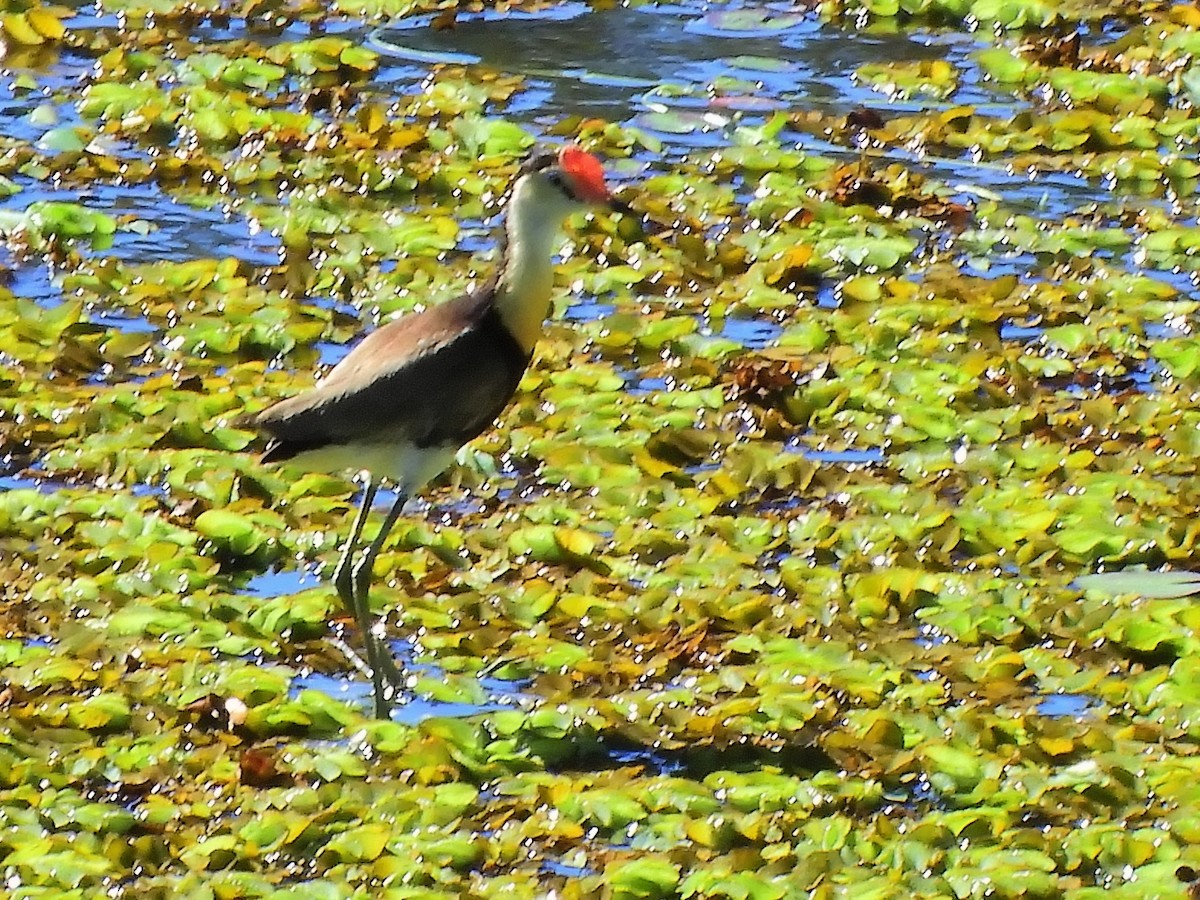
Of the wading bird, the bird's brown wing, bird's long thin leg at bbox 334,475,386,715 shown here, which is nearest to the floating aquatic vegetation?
bird's long thin leg at bbox 334,475,386,715

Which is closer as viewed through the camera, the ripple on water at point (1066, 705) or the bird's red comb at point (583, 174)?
the ripple on water at point (1066, 705)

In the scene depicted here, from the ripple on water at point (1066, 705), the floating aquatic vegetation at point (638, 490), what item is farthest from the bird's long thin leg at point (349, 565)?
the ripple on water at point (1066, 705)

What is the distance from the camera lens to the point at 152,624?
6570 millimetres

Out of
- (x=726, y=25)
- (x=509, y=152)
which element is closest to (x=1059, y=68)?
(x=726, y=25)

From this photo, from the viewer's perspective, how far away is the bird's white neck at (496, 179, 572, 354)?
6742 mm

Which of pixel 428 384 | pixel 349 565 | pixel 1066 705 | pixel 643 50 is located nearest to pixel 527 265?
pixel 428 384

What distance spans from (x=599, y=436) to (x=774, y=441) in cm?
60

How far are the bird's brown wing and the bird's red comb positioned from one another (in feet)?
1.50

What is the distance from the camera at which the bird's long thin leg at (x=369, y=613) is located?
6336 millimetres

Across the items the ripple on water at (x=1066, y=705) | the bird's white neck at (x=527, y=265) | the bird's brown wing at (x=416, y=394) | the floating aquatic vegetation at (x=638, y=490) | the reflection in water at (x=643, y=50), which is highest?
the bird's white neck at (x=527, y=265)

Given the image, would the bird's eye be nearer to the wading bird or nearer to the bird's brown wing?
the wading bird

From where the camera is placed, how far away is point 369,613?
263 inches

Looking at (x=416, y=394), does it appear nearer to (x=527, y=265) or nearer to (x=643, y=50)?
(x=527, y=265)

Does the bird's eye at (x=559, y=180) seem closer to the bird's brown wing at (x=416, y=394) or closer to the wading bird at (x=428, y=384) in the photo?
the wading bird at (x=428, y=384)
